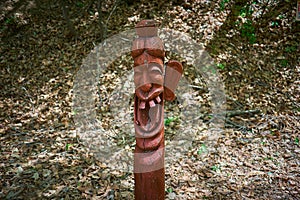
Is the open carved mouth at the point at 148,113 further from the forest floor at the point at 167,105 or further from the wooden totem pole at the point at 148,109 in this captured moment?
the forest floor at the point at 167,105

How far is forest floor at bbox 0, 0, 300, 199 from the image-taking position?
380 centimetres

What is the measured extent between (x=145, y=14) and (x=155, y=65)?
4.11 m

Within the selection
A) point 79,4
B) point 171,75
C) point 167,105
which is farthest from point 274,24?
point 171,75

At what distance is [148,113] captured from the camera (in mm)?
2707

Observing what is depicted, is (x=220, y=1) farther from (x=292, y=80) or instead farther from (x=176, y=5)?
(x=292, y=80)

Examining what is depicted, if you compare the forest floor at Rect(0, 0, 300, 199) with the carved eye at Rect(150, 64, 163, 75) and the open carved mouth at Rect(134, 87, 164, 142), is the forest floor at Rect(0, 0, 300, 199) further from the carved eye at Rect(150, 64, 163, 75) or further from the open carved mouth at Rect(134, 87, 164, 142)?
the carved eye at Rect(150, 64, 163, 75)

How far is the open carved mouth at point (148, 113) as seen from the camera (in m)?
2.67

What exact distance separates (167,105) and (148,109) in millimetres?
2379

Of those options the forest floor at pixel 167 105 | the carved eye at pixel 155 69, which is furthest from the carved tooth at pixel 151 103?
the forest floor at pixel 167 105

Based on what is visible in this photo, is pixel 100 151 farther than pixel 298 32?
No

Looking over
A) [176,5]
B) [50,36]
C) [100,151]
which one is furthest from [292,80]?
[50,36]

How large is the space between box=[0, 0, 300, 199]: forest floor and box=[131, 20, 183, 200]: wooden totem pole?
906 millimetres

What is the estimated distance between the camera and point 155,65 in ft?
8.80

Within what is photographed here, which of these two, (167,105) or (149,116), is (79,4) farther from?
(149,116)
